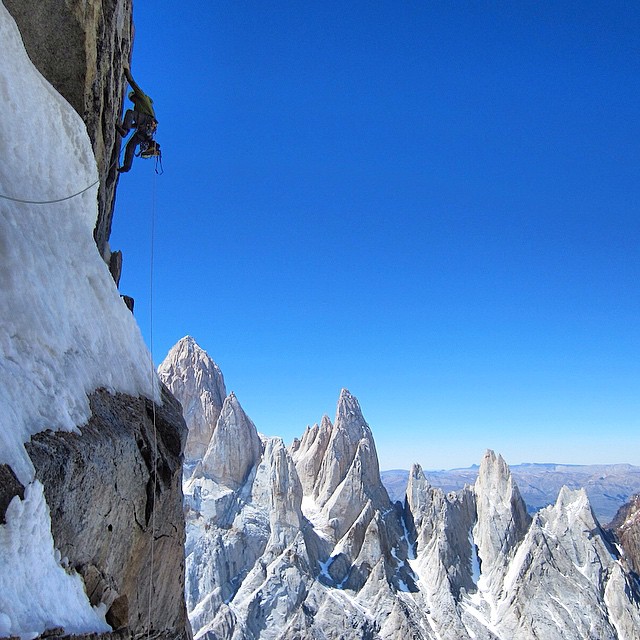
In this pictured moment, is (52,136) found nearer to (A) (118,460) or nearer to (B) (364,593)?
(A) (118,460)

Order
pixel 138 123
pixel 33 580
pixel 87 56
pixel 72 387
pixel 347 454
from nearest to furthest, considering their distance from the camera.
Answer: pixel 33 580
pixel 72 387
pixel 87 56
pixel 138 123
pixel 347 454

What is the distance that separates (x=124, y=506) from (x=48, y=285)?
12.4 feet

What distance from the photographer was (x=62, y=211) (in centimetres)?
1048

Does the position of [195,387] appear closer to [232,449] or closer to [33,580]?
[232,449]

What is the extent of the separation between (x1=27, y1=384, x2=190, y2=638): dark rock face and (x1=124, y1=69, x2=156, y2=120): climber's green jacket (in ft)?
29.7

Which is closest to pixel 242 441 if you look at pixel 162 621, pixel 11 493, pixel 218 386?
pixel 218 386

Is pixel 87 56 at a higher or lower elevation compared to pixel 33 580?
higher

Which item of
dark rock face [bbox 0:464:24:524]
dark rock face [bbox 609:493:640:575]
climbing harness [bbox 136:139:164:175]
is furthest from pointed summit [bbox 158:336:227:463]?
dark rock face [bbox 0:464:24:524]

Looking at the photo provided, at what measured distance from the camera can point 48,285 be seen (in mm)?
8547

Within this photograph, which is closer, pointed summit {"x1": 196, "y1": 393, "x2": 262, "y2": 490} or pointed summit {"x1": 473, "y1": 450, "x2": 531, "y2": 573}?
pointed summit {"x1": 473, "y1": 450, "x2": 531, "y2": 573}

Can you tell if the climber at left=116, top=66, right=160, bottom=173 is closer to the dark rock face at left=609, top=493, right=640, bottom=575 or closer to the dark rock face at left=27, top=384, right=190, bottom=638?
the dark rock face at left=27, top=384, right=190, bottom=638

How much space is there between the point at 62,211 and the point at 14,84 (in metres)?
2.28

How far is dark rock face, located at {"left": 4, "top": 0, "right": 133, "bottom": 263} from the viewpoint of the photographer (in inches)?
457

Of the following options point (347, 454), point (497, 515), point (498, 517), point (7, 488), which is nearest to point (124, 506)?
point (7, 488)
